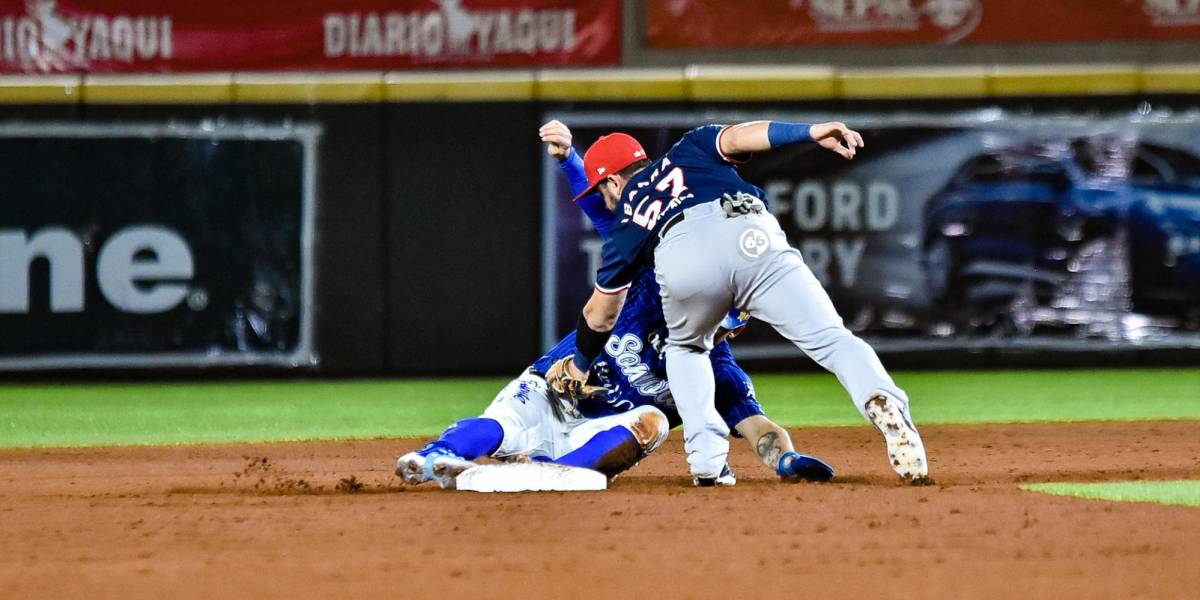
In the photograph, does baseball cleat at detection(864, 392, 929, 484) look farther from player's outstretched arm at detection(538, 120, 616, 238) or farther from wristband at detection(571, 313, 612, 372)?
player's outstretched arm at detection(538, 120, 616, 238)

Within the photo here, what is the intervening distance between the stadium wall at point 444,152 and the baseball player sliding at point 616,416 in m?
5.89

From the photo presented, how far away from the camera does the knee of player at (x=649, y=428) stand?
5625mm

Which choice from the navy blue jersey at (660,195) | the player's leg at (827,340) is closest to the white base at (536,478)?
the navy blue jersey at (660,195)

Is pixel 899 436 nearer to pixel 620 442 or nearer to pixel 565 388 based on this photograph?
pixel 620 442

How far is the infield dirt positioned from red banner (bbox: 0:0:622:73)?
846 centimetres

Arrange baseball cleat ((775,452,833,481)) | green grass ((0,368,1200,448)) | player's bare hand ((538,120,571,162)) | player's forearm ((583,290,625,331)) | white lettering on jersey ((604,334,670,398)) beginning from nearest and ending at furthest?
player's forearm ((583,290,625,331)) < baseball cleat ((775,452,833,481)) < white lettering on jersey ((604,334,670,398)) < player's bare hand ((538,120,571,162)) < green grass ((0,368,1200,448))

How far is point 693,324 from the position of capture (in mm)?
5473

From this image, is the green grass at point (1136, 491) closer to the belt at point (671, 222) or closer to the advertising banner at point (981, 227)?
the belt at point (671, 222)

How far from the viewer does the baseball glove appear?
5762mm

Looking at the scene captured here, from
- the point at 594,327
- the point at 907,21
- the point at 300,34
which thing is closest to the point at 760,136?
the point at 594,327

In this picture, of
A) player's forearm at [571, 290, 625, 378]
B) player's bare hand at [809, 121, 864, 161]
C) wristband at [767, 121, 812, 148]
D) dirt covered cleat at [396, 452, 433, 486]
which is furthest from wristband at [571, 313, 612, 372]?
player's bare hand at [809, 121, 864, 161]

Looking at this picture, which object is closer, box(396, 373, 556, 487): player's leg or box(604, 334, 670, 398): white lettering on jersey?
box(396, 373, 556, 487): player's leg

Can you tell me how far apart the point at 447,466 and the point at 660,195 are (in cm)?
114

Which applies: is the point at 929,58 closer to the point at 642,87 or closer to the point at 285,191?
the point at 642,87
